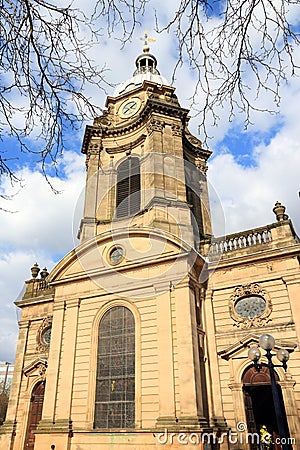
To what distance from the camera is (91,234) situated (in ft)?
69.7

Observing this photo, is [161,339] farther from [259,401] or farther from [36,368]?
[36,368]

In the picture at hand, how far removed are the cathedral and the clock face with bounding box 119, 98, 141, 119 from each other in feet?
21.5

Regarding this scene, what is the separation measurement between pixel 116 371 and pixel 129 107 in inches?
706

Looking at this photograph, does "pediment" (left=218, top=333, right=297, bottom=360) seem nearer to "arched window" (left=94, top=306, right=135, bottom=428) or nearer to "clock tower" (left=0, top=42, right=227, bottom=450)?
"clock tower" (left=0, top=42, right=227, bottom=450)

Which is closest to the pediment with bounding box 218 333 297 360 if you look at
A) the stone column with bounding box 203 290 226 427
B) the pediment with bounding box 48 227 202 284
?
the stone column with bounding box 203 290 226 427

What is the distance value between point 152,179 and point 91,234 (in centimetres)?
468

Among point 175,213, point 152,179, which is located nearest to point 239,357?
point 175,213

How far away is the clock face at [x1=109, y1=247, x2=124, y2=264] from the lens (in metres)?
17.3

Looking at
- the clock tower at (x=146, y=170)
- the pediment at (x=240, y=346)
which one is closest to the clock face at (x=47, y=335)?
the clock tower at (x=146, y=170)

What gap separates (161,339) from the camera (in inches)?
572

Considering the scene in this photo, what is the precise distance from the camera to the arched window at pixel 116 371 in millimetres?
14242

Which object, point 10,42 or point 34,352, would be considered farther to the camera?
point 34,352

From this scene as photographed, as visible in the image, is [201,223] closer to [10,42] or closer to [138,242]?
[138,242]

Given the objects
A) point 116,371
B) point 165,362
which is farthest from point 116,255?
point 165,362
